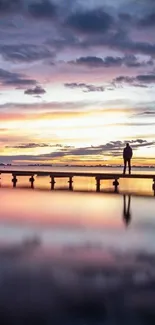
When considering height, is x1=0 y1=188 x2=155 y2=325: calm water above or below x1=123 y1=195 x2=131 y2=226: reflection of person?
above

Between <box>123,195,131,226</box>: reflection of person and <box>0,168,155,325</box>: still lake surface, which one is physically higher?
<box>0,168,155,325</box>: still lake surface

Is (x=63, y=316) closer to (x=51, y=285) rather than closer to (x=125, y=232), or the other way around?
(x=51, y=285)

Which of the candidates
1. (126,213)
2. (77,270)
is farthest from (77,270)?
(126,213)

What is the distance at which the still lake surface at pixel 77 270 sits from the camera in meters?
5.81

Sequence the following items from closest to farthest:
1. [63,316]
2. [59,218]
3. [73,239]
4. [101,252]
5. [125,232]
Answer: [63,316] < [101,252] < [73,239] < [125,232] < [59,218]

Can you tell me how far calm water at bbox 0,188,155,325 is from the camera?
5816mm

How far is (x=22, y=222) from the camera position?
1486cm

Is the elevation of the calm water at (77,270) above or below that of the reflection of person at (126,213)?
above

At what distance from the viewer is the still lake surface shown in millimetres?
5812

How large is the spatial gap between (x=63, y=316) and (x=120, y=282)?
1696mm

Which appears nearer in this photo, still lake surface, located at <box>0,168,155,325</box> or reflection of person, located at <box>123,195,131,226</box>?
still lake surface, located at <box>0,168,155,325</box>

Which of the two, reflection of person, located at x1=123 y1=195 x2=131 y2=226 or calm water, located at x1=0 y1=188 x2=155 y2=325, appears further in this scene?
reflection of person, located at x1=123 y1=195 x2=131 y2=226

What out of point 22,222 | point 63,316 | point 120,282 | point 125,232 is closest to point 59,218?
point 22,222

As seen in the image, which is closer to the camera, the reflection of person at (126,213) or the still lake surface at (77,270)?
the still lake surface at (77,270)
